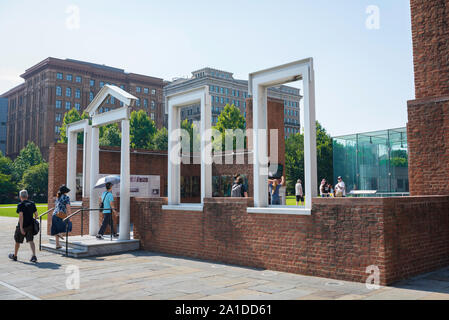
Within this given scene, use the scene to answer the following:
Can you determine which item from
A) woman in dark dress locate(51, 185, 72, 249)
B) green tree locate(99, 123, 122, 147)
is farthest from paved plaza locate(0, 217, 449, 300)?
green tree locate(99, 123, 122, 147)

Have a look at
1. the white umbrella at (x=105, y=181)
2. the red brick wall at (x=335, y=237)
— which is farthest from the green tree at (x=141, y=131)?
the red brick wall at (x=335, y=237)

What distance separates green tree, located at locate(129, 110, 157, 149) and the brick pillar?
54.1 metres

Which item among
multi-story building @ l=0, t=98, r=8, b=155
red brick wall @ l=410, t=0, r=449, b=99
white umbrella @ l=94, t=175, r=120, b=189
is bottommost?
white umbrella @ l=94, t=175, r=120, b=189

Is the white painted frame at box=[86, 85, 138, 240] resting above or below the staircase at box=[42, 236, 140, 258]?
above

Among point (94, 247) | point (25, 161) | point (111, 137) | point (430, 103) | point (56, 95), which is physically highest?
point (56, 95)

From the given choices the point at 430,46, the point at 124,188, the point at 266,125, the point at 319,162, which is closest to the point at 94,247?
the point at 124,188

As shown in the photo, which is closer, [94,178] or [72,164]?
[94,178]

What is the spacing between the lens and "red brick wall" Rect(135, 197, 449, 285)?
7383 mm

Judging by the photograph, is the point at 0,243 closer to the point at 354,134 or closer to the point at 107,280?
the point at 107,280

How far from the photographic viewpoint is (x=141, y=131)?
6300 cm

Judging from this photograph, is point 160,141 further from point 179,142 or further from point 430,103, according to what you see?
point 430,103

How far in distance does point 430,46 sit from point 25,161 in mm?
72468

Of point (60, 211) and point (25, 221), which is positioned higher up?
point (60, 211)

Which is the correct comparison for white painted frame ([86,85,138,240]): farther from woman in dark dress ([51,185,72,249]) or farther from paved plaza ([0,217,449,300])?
paved plaza ([0,217,449,300])
